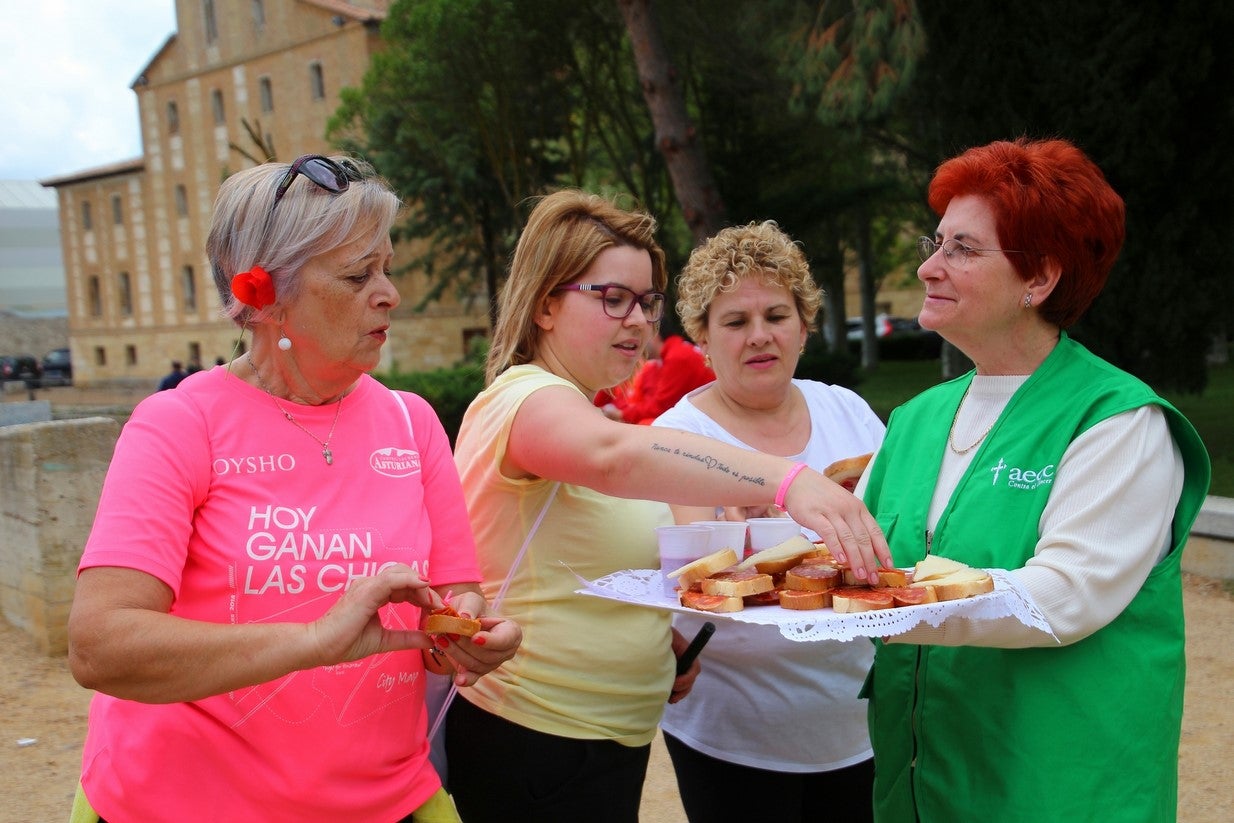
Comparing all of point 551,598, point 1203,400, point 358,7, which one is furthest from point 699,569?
point 358,7

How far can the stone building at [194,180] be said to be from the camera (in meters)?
36.2

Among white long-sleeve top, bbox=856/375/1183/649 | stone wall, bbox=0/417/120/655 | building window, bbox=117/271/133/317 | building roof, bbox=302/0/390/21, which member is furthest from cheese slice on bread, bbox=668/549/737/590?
building window, bbox=117/271/133/317

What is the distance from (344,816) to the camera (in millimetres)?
1890

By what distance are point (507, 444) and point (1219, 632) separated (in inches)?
227

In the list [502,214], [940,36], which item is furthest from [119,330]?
[940,36]

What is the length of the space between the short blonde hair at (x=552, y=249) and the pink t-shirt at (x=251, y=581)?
587 mm

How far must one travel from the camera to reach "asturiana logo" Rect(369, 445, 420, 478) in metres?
2.00

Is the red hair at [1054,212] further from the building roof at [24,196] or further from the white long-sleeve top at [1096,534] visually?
the building roof at [24,196]

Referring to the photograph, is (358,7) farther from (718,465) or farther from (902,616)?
(902,616)

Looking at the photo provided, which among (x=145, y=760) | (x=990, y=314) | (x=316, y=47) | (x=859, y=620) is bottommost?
A: (x=145, y=760)

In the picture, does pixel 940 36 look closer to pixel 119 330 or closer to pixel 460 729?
pixel 460 729

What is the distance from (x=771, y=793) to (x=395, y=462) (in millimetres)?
1419

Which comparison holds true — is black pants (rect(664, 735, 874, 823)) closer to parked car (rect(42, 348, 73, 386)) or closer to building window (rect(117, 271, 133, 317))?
building window (rect(117, 271, 133, 317))

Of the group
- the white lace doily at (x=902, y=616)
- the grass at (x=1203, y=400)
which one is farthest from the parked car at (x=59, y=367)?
the white lace doily at (x=902, y=616)
